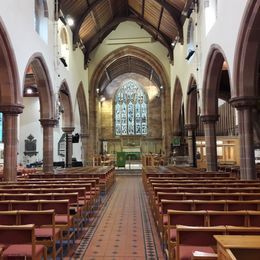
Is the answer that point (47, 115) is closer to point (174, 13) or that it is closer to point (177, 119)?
point (174, 13)

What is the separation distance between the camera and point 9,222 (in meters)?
3.35

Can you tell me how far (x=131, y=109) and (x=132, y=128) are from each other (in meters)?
1.97

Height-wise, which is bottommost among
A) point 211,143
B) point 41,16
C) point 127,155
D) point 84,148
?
point 127,155

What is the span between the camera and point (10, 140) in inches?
364

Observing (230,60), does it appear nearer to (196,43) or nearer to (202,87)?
(202,87)

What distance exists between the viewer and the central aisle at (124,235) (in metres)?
4.07

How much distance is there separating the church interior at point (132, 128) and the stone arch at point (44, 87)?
5 cm

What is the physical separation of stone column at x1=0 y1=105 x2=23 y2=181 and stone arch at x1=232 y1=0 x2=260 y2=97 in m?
6.88

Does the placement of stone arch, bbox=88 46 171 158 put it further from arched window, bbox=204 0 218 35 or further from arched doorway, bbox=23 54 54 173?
arched window, bbox=204 0 218 35

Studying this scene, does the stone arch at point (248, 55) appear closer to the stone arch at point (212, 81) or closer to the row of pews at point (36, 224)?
the stone arch at point (212, 81)

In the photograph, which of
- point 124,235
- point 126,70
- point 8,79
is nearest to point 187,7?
point 8,79

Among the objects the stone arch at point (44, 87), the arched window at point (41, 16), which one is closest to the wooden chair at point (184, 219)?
the stone arch at point (44, 87)

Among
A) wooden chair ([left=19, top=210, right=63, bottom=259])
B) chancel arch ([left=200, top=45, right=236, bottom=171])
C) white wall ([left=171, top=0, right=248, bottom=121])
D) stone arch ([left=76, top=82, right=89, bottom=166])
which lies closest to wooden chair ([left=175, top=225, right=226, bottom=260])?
wooden chair ([left=19, top=210, right=63, bottom=259])

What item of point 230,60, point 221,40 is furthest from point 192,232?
point 221,40
